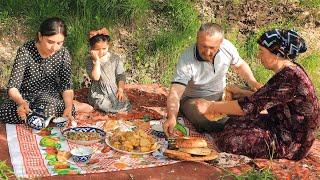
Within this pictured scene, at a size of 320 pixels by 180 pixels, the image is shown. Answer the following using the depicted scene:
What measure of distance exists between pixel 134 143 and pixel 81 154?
554 mm

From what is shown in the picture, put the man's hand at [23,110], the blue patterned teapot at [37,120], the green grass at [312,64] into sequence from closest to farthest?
1. the man's hand at [23,110]
2. the blue patterned teapot at [37,120]
3. the green grass at [312,64]

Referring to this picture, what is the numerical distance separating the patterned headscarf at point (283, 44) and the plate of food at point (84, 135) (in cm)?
187

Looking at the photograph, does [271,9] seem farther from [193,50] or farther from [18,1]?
[18,1]

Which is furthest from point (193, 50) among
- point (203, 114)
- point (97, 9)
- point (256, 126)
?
point (97, 9)

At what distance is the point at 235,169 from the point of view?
4.47 meters

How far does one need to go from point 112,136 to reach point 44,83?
1.15 meters

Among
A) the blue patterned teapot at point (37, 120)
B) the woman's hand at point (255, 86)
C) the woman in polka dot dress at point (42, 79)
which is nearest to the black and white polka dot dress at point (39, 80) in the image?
the woman in polka dot dress at point (42, 79)

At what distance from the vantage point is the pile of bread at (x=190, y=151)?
14.5 feet

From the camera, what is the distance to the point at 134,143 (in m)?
4.61

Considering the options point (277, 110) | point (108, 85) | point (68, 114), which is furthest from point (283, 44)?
point (68, 114)

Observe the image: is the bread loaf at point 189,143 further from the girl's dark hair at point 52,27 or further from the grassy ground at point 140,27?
the grassy ground at point 140,27

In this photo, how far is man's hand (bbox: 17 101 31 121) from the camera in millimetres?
4803

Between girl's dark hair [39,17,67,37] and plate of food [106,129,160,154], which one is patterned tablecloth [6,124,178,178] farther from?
girl's dark hair [39,17,67,37]

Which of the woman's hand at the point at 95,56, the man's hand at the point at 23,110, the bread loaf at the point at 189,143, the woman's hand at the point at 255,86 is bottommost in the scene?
the bread loaf at the point at 189,143
